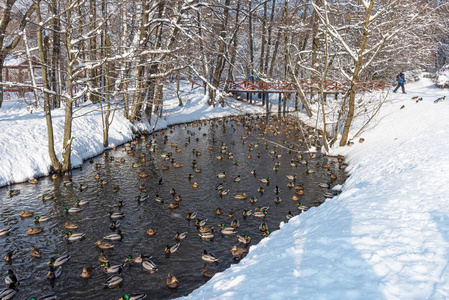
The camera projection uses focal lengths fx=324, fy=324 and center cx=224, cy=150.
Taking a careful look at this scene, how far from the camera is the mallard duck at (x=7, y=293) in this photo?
28.4 ft

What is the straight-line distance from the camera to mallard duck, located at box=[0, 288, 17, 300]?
8651 mm

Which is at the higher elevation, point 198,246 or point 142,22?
point 142,22

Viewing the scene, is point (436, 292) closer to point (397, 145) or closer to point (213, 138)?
point (397, 145)

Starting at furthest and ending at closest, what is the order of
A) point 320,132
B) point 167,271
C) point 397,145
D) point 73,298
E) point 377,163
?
point 320,132 → point 397,145 → point 377,163 → point 167,271 → point 73,298

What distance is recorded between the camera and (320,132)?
1202 inches

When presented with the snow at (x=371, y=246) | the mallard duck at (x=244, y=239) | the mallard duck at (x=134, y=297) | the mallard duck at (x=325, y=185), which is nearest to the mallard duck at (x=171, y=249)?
A: the mallard duck at (x=134, y=297)

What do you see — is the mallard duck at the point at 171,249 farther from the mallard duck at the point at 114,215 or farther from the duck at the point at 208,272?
the mallard duck at the point at 114,215

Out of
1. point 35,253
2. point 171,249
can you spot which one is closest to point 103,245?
point 35,253

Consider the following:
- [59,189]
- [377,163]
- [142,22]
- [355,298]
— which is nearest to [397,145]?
[377,163]

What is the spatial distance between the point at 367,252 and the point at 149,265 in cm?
649

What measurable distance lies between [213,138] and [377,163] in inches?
608

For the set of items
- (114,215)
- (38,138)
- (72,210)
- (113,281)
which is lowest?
(113,281)

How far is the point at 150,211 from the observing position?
14195mm

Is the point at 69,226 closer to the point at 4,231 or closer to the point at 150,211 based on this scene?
the point at 4,231
